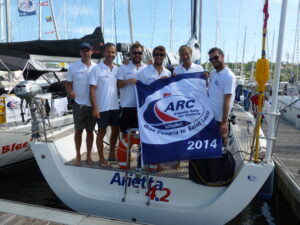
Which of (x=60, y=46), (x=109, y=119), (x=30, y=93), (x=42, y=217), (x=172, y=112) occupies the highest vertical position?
(x=60, y=46)

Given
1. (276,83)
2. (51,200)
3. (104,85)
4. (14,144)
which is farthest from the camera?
(14,144)

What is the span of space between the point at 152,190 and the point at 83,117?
1.26 m

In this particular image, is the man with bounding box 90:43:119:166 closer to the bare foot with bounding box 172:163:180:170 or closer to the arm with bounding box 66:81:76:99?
the arm with bounding box 66:81:76:99

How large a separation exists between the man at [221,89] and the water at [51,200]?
7.64 feet

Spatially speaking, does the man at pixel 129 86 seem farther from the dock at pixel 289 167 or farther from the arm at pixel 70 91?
the dock at pixel 289 167

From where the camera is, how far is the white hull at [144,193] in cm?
303

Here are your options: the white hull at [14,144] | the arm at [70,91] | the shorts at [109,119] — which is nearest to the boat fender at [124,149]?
the shorts at [109,119]

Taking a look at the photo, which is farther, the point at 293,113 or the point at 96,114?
the point at 293,113

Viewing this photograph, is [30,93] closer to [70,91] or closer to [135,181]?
[70,91]

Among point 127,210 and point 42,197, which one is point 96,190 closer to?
point 127,210

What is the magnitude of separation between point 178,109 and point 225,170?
33.2 inches

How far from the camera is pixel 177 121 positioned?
3.16 m

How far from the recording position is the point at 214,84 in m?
3.22

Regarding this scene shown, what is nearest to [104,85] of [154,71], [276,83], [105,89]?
[105,89]
